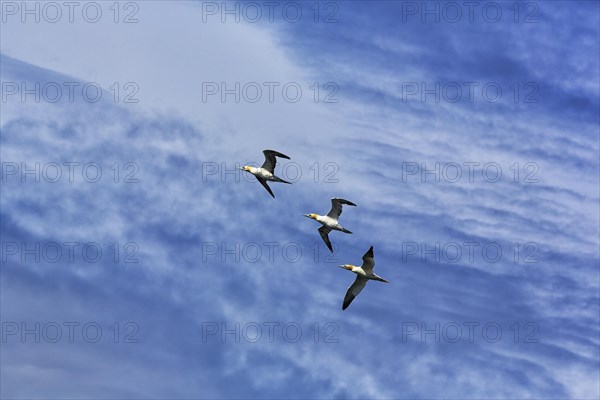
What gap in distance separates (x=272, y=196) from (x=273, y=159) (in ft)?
20.7

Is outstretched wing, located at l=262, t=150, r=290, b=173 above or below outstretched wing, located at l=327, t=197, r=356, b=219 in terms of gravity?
above

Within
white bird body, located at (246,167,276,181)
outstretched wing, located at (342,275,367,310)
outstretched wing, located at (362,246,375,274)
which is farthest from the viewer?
outstretched wing, located at (342,275,367,310)

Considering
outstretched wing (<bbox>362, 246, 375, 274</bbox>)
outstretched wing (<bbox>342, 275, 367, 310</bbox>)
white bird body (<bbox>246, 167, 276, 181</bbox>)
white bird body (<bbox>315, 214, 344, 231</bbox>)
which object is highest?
white bird body (<bbox>246, 167, 276, 181</bbox>)

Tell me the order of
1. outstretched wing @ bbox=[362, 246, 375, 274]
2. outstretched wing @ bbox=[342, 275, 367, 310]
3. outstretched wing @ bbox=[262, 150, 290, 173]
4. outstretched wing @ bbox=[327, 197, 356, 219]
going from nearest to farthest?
outstretched wing @ bbox=[362, 246, 375, 274]
outstretched wing @ bbox=[262, 150, 290, 173]
outstretched wing @ bbox=[327, 197, 356, 219]
outstretched wing @ bbox=[342, 275, 367, 310]

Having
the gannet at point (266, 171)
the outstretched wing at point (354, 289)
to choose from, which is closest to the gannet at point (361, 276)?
the outstretched wing at point (354, 289)

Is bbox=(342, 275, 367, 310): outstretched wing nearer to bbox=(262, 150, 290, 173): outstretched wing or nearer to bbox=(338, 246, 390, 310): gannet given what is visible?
bbox=(338, 246, 390, 310): gannet

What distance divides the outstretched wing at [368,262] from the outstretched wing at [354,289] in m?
4.29

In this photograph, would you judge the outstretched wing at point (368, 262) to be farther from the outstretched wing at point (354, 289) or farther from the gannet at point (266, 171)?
the gannet at point (266, 171)

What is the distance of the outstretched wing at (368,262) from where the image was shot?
190 metres

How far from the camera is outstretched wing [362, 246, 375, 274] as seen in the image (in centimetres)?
18988

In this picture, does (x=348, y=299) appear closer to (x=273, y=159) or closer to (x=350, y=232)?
(x=350, y=232)

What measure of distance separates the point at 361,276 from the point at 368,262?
5.62 m

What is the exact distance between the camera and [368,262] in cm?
19138

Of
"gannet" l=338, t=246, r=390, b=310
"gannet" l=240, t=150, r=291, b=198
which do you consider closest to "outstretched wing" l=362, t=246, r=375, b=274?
"gannet" l=338, t=246, r=390, b=310
